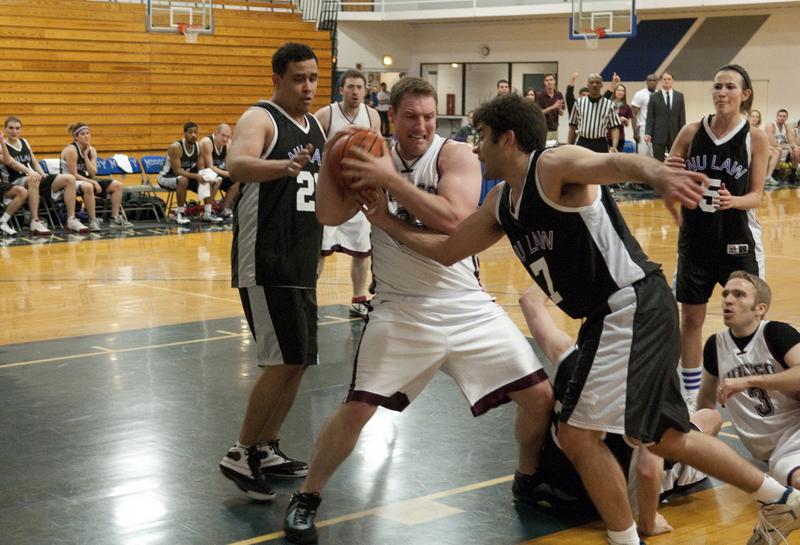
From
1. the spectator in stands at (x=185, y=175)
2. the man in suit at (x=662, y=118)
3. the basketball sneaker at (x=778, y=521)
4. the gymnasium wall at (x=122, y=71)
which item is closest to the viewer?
the basketball sneaker at (x=778, y=521)

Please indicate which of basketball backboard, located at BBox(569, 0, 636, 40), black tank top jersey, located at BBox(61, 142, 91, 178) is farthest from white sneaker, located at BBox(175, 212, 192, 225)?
basketball backboard, located at BBox(569, 0, 636, 40)

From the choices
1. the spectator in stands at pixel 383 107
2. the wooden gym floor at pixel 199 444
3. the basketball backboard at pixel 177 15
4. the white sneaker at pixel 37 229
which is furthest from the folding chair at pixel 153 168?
the spectator in stands at pixel 383 107

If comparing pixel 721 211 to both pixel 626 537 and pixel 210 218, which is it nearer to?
pixel 626 537

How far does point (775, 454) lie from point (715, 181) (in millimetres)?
1734

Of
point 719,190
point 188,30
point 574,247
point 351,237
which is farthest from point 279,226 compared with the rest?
point 188,30

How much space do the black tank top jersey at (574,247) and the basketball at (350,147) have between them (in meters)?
0.48

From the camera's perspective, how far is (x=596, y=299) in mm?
3736

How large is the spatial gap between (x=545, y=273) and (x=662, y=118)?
53.6ft

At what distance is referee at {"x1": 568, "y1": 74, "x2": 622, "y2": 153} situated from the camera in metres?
15.9

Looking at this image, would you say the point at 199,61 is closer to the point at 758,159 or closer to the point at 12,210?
the point at 12,210

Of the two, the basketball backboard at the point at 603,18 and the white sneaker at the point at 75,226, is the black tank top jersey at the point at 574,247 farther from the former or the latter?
the basketball backboard at the point at 603,18

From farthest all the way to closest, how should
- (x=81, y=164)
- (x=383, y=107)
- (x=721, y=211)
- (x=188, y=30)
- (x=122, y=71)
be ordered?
(x=383, y=107), (x=122, y=71), (x=188, y=30), (x=81, y=164), (x=721, y=211)

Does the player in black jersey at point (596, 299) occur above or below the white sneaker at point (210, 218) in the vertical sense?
above

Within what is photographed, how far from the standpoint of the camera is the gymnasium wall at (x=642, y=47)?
24.6 metres
